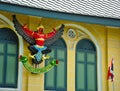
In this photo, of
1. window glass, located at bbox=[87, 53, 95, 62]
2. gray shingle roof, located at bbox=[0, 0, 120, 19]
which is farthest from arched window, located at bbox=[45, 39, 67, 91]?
gray shingle roof, located at bbox=[0, 0, 120, 19]

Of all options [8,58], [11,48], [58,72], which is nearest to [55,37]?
[58,72]

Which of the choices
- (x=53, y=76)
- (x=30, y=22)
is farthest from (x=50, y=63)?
(x=30, y=22)

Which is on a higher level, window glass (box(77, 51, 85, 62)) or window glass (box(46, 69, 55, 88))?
window glass (box(77, 51, 85, 62))

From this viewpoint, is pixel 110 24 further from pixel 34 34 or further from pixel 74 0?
pixel 34 34

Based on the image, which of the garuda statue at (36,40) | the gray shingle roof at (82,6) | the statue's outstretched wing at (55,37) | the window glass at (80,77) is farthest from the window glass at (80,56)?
the gray shingle roof at (82,6)

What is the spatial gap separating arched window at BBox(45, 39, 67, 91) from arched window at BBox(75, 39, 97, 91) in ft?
1.90

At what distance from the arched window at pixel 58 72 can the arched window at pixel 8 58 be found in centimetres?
133

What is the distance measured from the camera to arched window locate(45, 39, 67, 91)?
52.4ft

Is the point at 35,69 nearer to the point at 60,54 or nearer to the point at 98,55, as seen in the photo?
the point at 60,54

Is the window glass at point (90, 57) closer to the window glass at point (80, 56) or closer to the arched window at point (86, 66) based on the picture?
the arched window at point (86, 66)

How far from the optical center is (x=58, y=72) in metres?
16.2

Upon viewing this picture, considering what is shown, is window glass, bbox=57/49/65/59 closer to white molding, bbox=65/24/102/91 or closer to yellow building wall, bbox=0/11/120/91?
yellow building wall, bbox=0/11/120/91

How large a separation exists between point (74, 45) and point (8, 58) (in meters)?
2.88

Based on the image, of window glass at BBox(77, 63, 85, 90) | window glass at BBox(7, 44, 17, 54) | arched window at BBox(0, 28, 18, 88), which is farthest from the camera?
window glass at BBox(77, 63, 85, 90)
